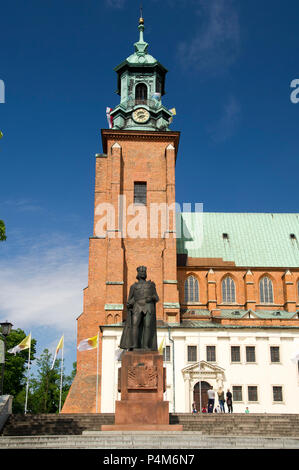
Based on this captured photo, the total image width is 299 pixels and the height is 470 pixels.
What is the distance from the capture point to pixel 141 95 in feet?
157

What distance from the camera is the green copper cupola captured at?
46.5m

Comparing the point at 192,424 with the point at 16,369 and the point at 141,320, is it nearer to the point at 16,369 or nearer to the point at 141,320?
the point at 141,320

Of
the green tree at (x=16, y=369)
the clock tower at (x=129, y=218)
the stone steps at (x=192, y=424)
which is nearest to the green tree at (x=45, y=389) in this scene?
the green tree at (x=16, y=369)

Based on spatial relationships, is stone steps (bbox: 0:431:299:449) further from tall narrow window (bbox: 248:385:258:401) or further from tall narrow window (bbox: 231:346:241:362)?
tall narrow window (bbox: 231:346:241:362)

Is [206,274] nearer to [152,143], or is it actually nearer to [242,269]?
[242,269]

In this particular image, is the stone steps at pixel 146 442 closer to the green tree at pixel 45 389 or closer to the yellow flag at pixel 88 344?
the yellow flag at pixel 88 344

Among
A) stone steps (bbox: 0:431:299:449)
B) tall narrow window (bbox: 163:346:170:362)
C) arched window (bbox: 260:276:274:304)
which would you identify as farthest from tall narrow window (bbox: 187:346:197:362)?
stone steps (bbox: 0:431:299:449)

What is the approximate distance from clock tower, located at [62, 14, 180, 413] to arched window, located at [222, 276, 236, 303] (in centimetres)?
646

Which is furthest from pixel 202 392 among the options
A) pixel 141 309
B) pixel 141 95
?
pixel 141 95

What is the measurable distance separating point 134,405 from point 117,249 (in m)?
25.8

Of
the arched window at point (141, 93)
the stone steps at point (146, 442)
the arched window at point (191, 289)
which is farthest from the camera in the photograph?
the arched window at point (141, 93)

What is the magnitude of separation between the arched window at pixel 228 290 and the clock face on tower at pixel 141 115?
16.0m

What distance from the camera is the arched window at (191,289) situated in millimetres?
44625
